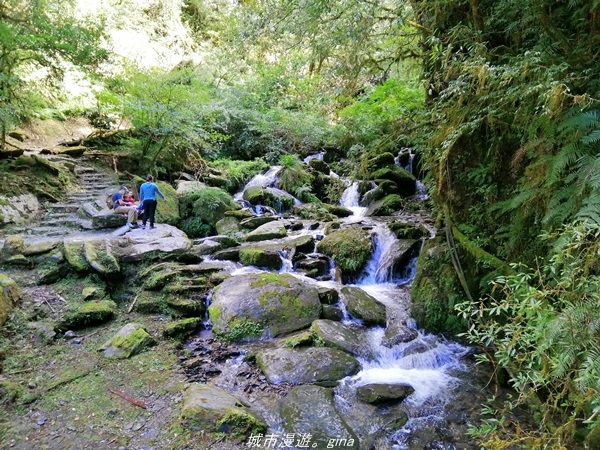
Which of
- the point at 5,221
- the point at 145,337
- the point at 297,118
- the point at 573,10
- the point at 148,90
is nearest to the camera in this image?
the point at 573,10

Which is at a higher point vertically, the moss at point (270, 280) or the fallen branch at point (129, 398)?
the moss at point (270, 280)

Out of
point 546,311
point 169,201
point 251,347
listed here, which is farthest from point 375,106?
point 546,311

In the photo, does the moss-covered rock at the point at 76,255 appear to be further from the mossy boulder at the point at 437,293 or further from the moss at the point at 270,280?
the mossy boulder at the point at 437,293

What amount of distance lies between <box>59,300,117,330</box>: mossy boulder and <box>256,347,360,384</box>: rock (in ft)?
9.01

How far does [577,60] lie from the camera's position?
13.1 ft

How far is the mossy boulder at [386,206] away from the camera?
472 inches

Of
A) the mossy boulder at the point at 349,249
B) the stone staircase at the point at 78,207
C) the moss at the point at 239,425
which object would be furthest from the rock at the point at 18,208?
the moss at the point at 239,425

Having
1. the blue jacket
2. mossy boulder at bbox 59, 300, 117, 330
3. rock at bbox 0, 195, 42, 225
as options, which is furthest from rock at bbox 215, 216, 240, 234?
rock at bbox 0, 195, 42, 225

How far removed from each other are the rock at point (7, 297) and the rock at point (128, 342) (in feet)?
5.24

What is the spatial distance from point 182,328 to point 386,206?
797cm

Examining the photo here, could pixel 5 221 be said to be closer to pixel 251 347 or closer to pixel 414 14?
pixel 251 347

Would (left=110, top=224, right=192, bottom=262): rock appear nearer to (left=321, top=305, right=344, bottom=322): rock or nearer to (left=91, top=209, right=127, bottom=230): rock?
(left=91, top=209, right=127, bottom=230): rock

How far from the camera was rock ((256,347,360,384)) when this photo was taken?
514 cm

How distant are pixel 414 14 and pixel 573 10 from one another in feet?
7.47
